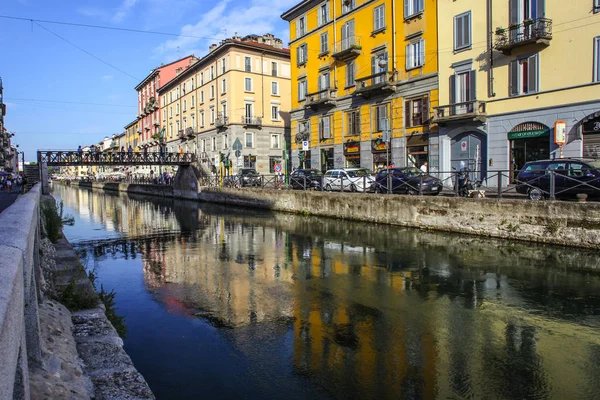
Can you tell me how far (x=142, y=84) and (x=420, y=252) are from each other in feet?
262

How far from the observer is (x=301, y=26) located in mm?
39938

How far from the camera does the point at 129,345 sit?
6.02 metres

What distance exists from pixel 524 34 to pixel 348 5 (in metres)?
15.2

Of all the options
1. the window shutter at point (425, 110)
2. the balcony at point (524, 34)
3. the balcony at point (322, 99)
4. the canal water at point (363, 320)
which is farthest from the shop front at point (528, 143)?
the balcony at point (322, 99)

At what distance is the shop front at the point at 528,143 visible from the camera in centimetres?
2278

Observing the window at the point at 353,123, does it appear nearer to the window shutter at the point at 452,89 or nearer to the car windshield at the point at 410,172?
the window shutter at the point at 452,89

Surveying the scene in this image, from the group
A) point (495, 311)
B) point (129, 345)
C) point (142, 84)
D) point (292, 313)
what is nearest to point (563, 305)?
point (495, 311)

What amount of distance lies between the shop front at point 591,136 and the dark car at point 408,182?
7.69 meters

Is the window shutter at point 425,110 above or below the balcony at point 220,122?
below

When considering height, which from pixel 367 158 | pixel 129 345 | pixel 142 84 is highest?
pixel 142 84

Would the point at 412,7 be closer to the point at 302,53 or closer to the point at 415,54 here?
the point at 415,54

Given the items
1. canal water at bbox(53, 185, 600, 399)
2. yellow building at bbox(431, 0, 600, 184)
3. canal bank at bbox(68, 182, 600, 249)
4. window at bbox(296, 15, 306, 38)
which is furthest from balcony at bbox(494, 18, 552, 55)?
window at bbox(296, 15, 306, 38)

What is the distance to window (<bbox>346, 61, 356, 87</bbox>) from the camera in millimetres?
34438

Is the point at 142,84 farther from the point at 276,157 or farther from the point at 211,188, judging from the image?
the point at 211,188
